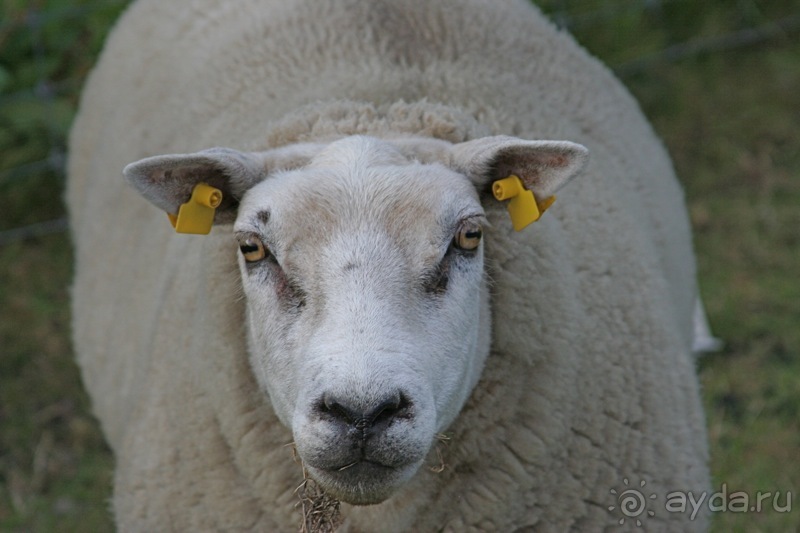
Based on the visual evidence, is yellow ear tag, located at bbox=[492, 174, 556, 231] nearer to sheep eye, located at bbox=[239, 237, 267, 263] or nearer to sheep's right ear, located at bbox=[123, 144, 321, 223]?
sheep's right ear, located at bbox=[123, 144, 321, 223]

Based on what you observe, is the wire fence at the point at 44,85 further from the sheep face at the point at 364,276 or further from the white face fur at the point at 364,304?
the white face fur at the point at 364,304

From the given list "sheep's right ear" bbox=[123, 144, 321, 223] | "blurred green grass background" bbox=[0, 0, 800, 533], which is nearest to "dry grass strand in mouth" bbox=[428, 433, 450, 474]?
"sheep's right ear" bbox=[123, 144, 321, 223]

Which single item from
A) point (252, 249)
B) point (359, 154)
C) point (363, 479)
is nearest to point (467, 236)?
point (359, 154)

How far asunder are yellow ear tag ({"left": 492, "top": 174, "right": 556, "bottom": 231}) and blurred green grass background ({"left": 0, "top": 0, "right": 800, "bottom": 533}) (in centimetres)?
175

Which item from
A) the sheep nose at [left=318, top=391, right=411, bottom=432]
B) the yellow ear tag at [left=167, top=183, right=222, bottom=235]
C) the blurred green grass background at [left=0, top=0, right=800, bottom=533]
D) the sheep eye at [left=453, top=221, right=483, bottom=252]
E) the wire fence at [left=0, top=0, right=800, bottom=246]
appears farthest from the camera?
the wire fence at [left=0, top=0, right=800, bottom=246]

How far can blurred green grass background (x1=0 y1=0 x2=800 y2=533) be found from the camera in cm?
417

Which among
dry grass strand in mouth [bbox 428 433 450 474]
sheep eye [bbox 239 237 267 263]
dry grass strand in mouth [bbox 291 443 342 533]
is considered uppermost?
sheep eye [bbox 239 237 267 263]

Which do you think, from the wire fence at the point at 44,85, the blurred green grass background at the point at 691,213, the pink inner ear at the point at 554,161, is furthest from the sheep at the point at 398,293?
the wire fence at the point at 44,85

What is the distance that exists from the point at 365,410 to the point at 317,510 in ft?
1.82

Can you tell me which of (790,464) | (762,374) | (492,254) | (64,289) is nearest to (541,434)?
(492,254)

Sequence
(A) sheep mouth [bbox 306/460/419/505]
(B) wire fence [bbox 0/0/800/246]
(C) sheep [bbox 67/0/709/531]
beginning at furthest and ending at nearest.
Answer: (B) wire fence [bbox 0/0/800/246]
(C) sheep [bbox 67/0/709/531]
(A) sheep mouth [bbox 306/460/419/505]

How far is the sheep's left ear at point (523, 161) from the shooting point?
8.02 feet

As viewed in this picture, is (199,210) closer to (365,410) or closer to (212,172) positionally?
(212,172)

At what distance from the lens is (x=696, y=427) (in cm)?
304
